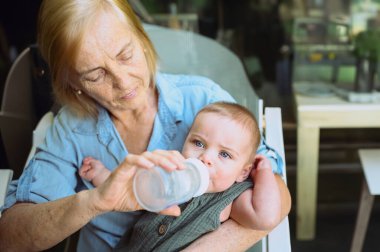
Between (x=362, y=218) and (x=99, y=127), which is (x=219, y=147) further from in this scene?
(x=362, y=218)

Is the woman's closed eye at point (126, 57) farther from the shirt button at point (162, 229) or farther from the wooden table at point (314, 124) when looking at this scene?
the wooden table at point (314, 124)

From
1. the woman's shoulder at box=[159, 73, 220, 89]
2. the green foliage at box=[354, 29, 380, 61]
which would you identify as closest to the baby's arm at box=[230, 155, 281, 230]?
the woman's shoulder at box=[159, 73, 220, 89]

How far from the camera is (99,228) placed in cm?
98

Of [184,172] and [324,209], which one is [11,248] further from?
[324,209]

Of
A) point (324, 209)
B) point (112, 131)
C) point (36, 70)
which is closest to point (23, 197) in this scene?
point (112, 131)

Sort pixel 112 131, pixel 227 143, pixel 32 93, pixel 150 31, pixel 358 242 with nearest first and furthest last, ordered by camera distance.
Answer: pixel 227 143 < pixel 112 131 < pixel 358 242 < pixel 32 93 < pixel 150 31

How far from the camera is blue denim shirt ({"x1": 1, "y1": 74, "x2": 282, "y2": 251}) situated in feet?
3.04

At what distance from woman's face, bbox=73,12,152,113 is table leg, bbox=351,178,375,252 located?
0.56 metres

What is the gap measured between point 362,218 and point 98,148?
62 cm

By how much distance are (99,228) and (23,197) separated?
16 centimetres

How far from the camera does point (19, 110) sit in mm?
1177

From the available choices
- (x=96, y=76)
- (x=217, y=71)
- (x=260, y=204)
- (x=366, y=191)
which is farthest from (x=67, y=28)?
(x=366, y=191)

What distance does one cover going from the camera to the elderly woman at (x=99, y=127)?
2.62 feet

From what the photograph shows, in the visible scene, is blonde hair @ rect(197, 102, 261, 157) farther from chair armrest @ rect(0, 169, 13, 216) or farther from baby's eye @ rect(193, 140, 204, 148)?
chair armrest @ rect(0, 169, 13, 216)
